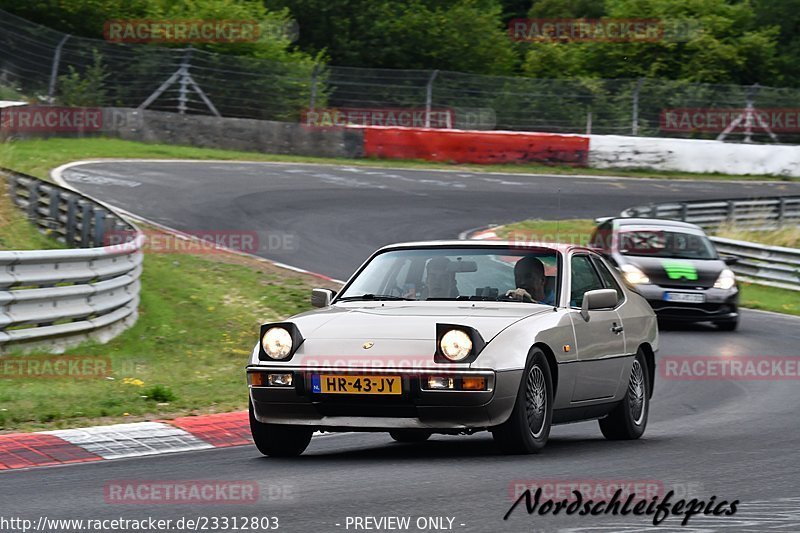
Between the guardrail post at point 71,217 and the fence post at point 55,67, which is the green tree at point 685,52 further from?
the guardrail post at point 71,217

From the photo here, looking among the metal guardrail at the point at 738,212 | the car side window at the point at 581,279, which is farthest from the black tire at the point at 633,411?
the metal guardrail at the point at 738,212

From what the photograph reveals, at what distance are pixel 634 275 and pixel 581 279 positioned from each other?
8950mm

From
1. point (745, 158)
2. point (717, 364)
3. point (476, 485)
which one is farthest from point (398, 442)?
point (745, 158)

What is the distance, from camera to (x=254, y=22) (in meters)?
39.6

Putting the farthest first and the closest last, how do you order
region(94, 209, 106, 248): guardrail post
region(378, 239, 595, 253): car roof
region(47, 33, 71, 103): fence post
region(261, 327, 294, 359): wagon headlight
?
region(47, 33, 71, 103): fence post < region(94, 209, 106, 248): guardrail post < region(378, 239, 595, 253): car roof < region(261, 327, 294, 359): wagon headlight

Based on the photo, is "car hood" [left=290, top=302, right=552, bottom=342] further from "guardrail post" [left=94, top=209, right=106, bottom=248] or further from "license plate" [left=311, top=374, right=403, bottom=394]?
"guardrail post" [left=94, top=209, right=106, bottom=248]

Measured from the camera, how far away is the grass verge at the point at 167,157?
26.5m

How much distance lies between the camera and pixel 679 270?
59.3 ft

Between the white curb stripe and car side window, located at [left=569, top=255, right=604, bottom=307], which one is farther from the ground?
car side window, located at [left=569, top=255, right=604, bottom=307]

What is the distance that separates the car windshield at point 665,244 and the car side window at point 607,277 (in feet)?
28.8

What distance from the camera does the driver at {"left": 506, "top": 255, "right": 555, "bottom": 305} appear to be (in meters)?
8.70

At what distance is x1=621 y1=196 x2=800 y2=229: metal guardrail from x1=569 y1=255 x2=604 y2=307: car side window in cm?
1794

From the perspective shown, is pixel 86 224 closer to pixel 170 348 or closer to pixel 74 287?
pixel 170 348

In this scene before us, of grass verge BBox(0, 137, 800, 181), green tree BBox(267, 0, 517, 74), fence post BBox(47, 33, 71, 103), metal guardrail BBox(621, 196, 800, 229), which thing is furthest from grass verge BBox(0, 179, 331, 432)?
green tree BBox(267, 0, 517, 74)
